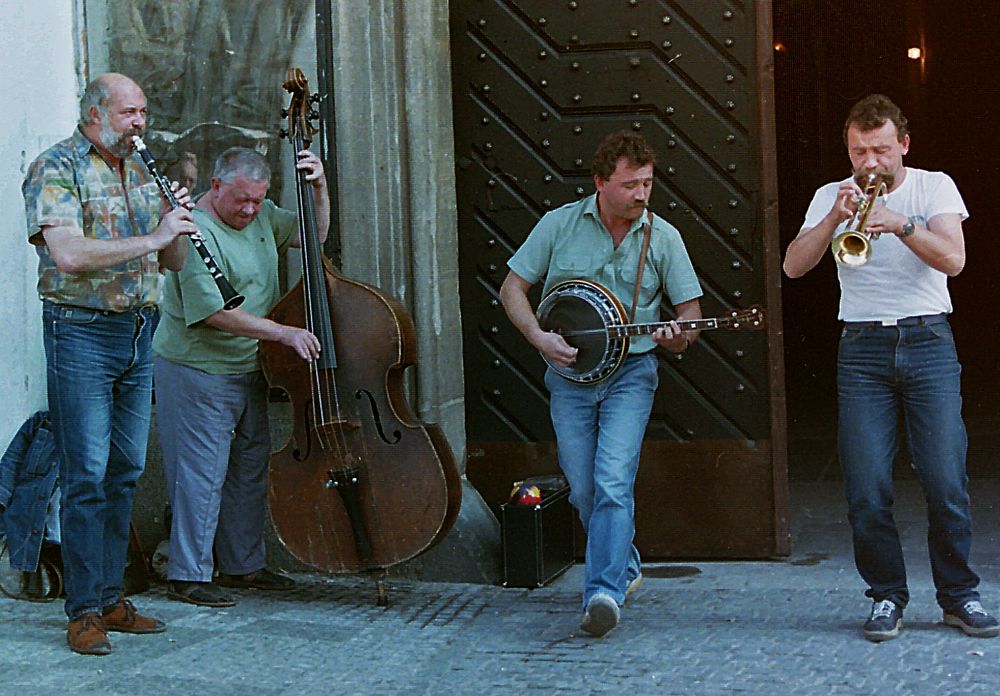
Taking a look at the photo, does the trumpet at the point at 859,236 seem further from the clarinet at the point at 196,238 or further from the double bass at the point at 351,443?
the clarinet at the point at 196,238

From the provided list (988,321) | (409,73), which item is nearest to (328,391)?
(409,73)

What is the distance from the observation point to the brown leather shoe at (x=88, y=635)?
486cm

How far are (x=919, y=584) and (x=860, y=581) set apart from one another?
250 millimetres

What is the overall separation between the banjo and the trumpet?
545mm

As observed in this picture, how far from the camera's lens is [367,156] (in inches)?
240

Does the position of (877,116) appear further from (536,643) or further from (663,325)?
(536,643)

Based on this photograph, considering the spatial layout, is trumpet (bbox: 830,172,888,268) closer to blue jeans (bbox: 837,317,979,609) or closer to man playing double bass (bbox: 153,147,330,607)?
blue jeans (bbox: 837,317,979,609)

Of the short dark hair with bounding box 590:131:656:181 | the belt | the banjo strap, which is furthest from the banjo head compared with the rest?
the belt

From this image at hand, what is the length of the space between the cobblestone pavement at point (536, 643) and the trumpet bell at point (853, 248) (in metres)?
1.21

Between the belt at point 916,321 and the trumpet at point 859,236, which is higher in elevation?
the trumpet at point 859,236

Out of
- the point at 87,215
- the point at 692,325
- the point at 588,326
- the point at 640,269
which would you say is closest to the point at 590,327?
the point at 588,326

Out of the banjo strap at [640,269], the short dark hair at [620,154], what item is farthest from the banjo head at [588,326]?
the short dark hair at [620,154]

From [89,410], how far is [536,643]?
1.67m

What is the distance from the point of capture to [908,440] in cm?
480
